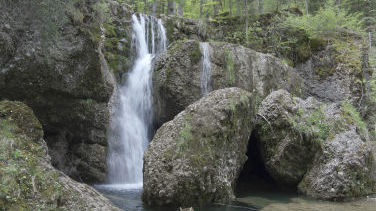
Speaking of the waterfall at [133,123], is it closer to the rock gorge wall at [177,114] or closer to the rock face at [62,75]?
→ the rock gorge wall at [177,114]

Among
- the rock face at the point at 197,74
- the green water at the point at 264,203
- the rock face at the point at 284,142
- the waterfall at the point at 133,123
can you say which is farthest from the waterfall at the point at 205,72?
the green water at the point at 264,203

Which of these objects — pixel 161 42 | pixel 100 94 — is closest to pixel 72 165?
pixel 100 94

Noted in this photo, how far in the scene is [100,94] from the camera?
8.97 meters

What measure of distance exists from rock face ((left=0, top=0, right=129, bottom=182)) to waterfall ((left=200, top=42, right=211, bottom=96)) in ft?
12.7

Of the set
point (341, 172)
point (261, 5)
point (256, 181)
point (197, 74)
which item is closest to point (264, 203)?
point (341, 172)

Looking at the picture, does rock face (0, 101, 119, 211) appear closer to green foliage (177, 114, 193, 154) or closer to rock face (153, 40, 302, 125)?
green foliage (177, 114, 193, 154)

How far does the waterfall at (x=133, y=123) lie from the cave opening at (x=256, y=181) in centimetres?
334

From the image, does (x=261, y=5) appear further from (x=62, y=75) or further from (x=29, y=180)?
(x=29, y=180)

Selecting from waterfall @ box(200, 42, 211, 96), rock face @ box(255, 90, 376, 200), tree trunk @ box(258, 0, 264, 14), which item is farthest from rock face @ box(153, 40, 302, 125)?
tree trunk @ box(258, 0, 264, 14)

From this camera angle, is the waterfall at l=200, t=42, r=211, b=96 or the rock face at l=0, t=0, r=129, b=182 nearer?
the rock face at l=0, t=0, r=129, b=182

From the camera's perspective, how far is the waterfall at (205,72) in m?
12.0

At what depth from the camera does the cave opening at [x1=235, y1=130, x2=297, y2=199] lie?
9453 millimetres

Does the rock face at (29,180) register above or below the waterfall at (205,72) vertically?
below

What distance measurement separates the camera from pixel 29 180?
455cm
